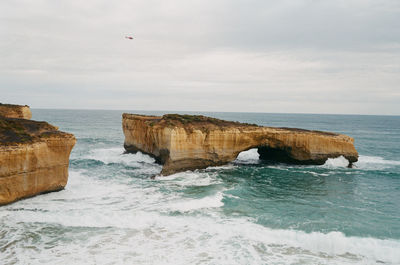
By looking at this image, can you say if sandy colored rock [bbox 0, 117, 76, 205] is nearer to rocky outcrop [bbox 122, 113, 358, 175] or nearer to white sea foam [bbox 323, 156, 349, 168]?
rocky outcrop [bbox 122, 113, 358, 175]

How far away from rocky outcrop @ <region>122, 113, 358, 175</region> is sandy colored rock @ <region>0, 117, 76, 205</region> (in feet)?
27.0

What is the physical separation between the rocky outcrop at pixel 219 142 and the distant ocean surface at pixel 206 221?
8.11 feet

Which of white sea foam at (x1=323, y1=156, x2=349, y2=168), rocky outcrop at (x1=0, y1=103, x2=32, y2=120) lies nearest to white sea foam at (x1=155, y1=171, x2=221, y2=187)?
white sea foam at (x1=323, y1=156, x2=349, y2=168)

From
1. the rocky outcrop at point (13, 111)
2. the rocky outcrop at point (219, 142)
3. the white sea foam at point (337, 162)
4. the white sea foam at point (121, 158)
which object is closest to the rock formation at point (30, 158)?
the rocky outcrop at point (219, 142)

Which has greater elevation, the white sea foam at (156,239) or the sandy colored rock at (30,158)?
the sandy colored rock at (30,158)

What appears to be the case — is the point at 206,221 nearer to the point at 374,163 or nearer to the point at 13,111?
the point at 13,111

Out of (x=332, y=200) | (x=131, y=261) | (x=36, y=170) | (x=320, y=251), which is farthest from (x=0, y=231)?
(x=332, y=200)

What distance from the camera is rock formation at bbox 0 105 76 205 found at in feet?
48.6

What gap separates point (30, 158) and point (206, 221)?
10.0 metres

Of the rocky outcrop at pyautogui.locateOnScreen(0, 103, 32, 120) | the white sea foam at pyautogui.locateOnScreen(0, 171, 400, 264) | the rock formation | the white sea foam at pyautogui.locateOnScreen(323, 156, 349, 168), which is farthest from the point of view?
the white sea foam at pyautogui.locateOnScreen(323, 156, 349, 168)

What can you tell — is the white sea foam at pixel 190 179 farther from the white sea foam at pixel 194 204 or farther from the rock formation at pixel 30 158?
the rock formation at pixel 30 158

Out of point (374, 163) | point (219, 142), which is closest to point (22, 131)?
point (219, 142)

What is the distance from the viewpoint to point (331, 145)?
27.5m

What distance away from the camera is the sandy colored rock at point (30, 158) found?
48.6 ft
